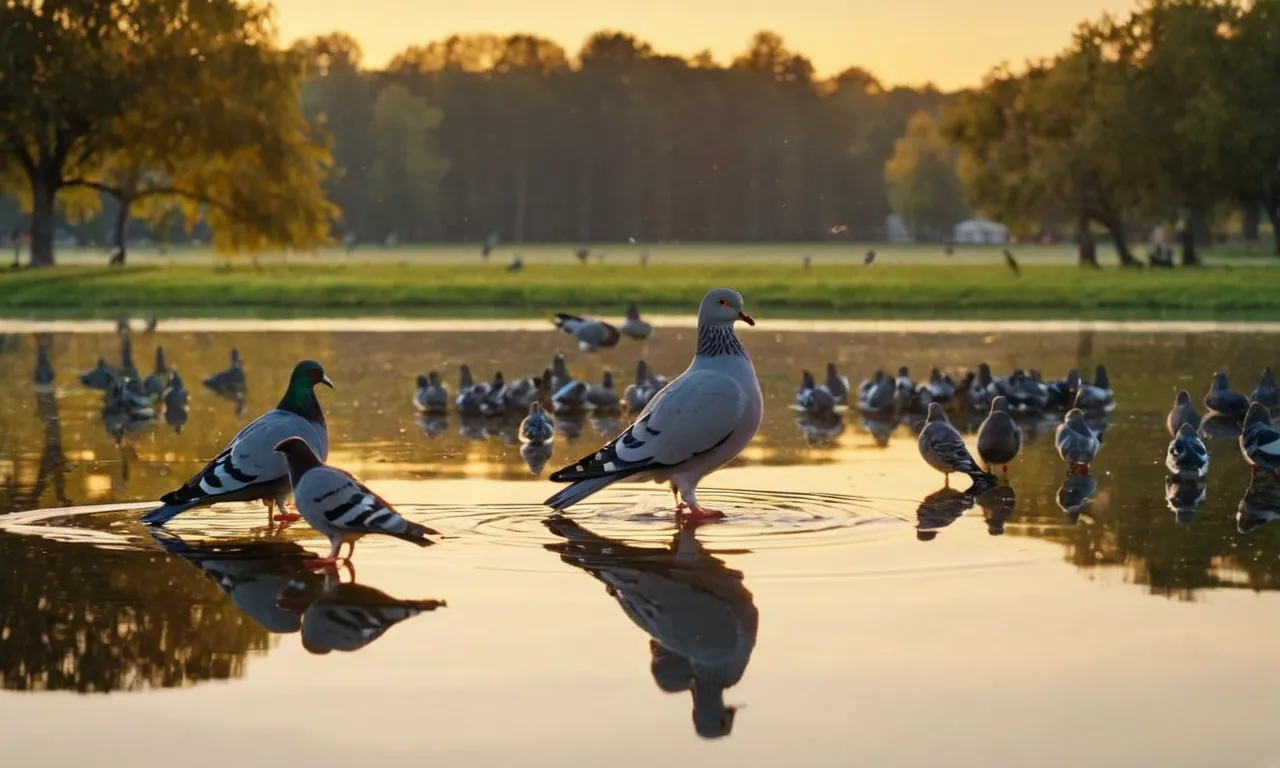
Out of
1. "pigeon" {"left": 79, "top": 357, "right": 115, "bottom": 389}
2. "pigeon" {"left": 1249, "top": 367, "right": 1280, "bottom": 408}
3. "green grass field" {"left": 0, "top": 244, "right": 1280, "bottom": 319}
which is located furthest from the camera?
"green grass field" {"left": 0, "top": 244, "right": 1280, "bottom": 319}

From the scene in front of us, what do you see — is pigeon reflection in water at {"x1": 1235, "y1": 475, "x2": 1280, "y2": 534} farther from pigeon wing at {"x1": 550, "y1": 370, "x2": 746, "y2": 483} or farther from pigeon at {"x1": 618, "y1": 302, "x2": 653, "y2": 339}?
pigeon at {"x1": 618, "y1": 302, "x2": 653, "y2": 339}

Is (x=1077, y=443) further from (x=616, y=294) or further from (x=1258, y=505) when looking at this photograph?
(x=616, y=294)

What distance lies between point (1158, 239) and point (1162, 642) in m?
153

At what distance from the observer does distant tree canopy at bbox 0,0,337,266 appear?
6819 centimetres

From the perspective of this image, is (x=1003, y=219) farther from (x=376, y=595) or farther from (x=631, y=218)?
(x=631, y=218)

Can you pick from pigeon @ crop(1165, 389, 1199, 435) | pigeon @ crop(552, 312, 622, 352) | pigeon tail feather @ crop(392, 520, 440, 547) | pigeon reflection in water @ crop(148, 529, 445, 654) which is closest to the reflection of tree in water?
pigeon reflection in water @ crop(148, 529, 445, 654)

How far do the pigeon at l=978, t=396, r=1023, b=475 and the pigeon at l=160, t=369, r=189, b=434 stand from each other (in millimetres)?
9158

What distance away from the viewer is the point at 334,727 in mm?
8305

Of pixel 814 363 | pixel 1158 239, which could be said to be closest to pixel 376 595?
pixel 814 363

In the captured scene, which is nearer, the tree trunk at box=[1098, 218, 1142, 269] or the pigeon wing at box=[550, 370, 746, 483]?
the pigeon wing at box=[550, 370, 746, 483]

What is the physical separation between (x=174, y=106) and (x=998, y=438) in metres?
55.3

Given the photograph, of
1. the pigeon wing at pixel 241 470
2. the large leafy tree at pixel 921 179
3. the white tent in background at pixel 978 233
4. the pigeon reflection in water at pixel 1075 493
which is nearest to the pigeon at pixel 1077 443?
the pigeon reflection in water at pixel 1075 493

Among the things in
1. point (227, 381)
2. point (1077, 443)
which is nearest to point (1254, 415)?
point (1077, 443)

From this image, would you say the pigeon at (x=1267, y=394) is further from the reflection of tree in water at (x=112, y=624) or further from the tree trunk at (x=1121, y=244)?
the tree trunk at (x=1121, y=244)
